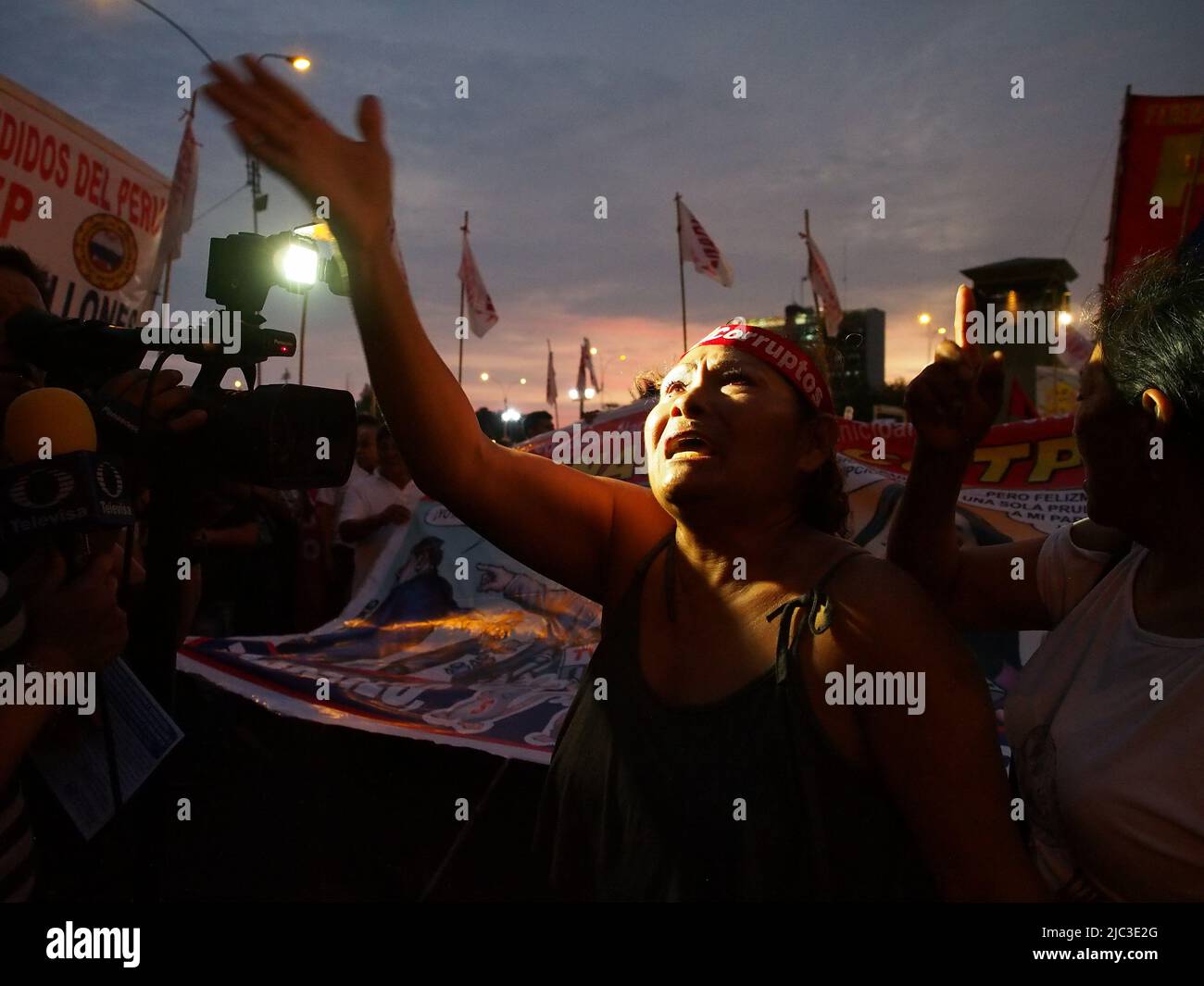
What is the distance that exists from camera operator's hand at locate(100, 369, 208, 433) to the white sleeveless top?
1493 mm

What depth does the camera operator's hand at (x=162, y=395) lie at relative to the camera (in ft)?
4.63

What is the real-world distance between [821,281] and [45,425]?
1587cm

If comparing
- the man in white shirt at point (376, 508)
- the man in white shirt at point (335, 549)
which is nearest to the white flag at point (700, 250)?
the man in white shirt at point (376, 508)

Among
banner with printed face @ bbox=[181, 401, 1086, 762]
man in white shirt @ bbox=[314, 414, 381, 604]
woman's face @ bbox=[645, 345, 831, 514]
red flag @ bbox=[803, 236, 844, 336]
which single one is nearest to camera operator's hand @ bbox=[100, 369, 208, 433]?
woman's face @ bbox=[645, 345, 831, 514]

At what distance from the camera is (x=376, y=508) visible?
596 centimetres

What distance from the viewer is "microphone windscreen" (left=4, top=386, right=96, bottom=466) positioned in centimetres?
125

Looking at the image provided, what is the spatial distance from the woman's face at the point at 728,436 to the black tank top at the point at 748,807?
0.23m

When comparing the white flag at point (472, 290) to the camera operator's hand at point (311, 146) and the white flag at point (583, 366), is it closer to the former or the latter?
the white flag at point (583, 366)

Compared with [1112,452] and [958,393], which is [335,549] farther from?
→ [1112,452]

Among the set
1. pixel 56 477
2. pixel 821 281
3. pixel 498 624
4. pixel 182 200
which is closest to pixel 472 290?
pixel 821 281

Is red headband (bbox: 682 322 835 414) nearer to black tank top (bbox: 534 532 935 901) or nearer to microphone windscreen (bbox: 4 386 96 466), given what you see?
black tank top (bbox: 534 532 935 901)
